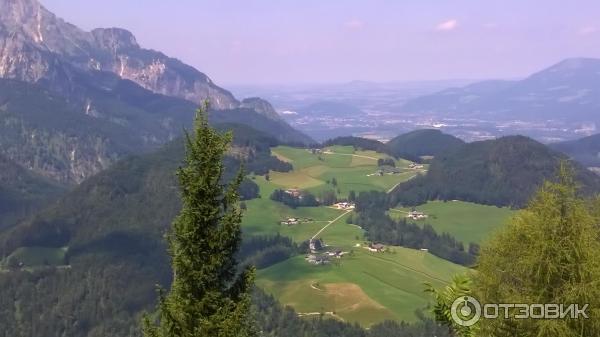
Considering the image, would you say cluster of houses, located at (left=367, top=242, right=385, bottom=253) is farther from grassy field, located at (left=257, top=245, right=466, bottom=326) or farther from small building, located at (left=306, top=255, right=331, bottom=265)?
small building, located at (left=306, top=255, right=331, bottom=265)

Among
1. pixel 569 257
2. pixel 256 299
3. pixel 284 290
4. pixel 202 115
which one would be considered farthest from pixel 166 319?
pixel 284 290

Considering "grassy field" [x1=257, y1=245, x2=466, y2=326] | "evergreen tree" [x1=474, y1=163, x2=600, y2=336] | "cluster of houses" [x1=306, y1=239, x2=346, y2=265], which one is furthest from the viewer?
"cluster of houses" [x1=306, y1=239, x2=346, y2=265]

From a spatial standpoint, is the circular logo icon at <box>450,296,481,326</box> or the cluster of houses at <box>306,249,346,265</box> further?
the cluster of houses at <box>306,249,346,265</box>

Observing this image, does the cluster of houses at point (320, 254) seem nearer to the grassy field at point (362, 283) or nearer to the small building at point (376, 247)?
the grassy field at point (362, 283)

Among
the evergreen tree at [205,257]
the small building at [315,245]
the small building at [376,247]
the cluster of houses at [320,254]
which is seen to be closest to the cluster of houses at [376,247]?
the small building at [376,247]

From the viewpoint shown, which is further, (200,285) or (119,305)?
(119,305)

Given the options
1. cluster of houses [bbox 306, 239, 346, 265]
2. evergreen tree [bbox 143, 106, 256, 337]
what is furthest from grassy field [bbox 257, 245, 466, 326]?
evergreen tree [bbox 143, 106, 256, 337]

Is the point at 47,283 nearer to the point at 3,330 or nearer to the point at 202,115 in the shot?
the point at 3,330

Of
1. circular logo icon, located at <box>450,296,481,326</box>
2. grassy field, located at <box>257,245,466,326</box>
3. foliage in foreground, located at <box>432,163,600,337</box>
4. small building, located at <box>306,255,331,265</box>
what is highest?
foliage in foreground, located at <box>432,163,600,337</box>

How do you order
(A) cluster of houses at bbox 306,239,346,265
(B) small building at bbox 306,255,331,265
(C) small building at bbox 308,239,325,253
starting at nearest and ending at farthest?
1. (B) small building at bbox 306,255,331,265
2. (A) cluster of houses at bbox 306,239,346,265
3. (C) small building at bbox 308,239,325,253
